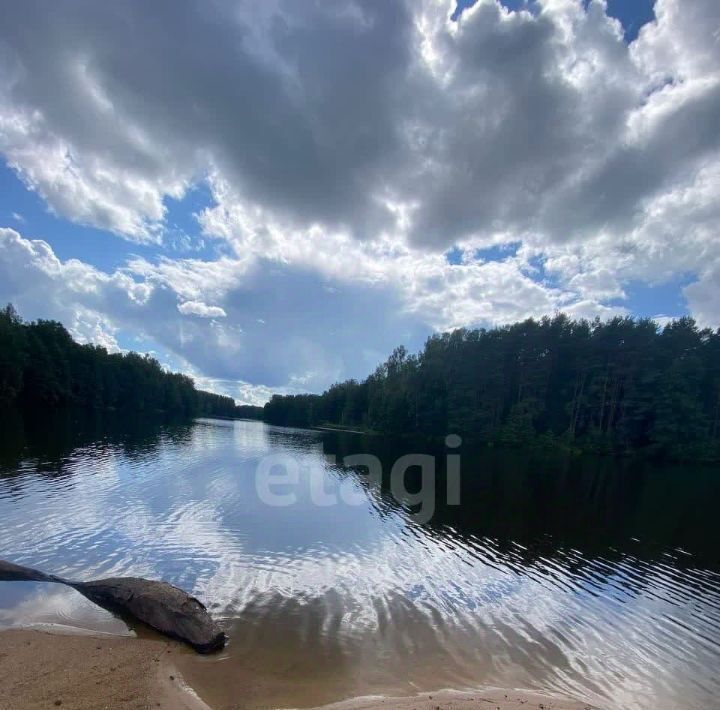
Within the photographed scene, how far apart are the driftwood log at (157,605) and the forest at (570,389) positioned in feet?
271

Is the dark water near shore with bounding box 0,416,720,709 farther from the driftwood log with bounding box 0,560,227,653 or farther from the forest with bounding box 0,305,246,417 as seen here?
the forest with bounding box 0,305,246,417

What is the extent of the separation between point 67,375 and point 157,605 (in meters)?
128

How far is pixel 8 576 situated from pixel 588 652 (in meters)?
16.2

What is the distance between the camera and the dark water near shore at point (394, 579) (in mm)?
9517

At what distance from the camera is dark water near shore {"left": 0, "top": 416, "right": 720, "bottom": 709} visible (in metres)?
9.52

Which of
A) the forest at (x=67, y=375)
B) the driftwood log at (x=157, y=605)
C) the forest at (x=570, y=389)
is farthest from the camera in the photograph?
the forest at (x=67, y=375)

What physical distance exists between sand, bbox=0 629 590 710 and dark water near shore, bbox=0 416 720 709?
536mm

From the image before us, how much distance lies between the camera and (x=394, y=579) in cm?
1504

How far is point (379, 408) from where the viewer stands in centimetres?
11906

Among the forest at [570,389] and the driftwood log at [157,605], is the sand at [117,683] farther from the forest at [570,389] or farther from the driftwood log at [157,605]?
the forest at [570,389]

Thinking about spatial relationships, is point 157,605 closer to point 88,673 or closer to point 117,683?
point 88,673

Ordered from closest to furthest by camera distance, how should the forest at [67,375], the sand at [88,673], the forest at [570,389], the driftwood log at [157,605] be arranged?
the sand at [88,673] → the driftwood log at [157,605] → the forest at [570,389] → the forest at [67,375]

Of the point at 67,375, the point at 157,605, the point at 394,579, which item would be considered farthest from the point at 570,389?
the point at 67,375

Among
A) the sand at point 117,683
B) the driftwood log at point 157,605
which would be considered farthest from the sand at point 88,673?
the driftwood log at point 157,605
